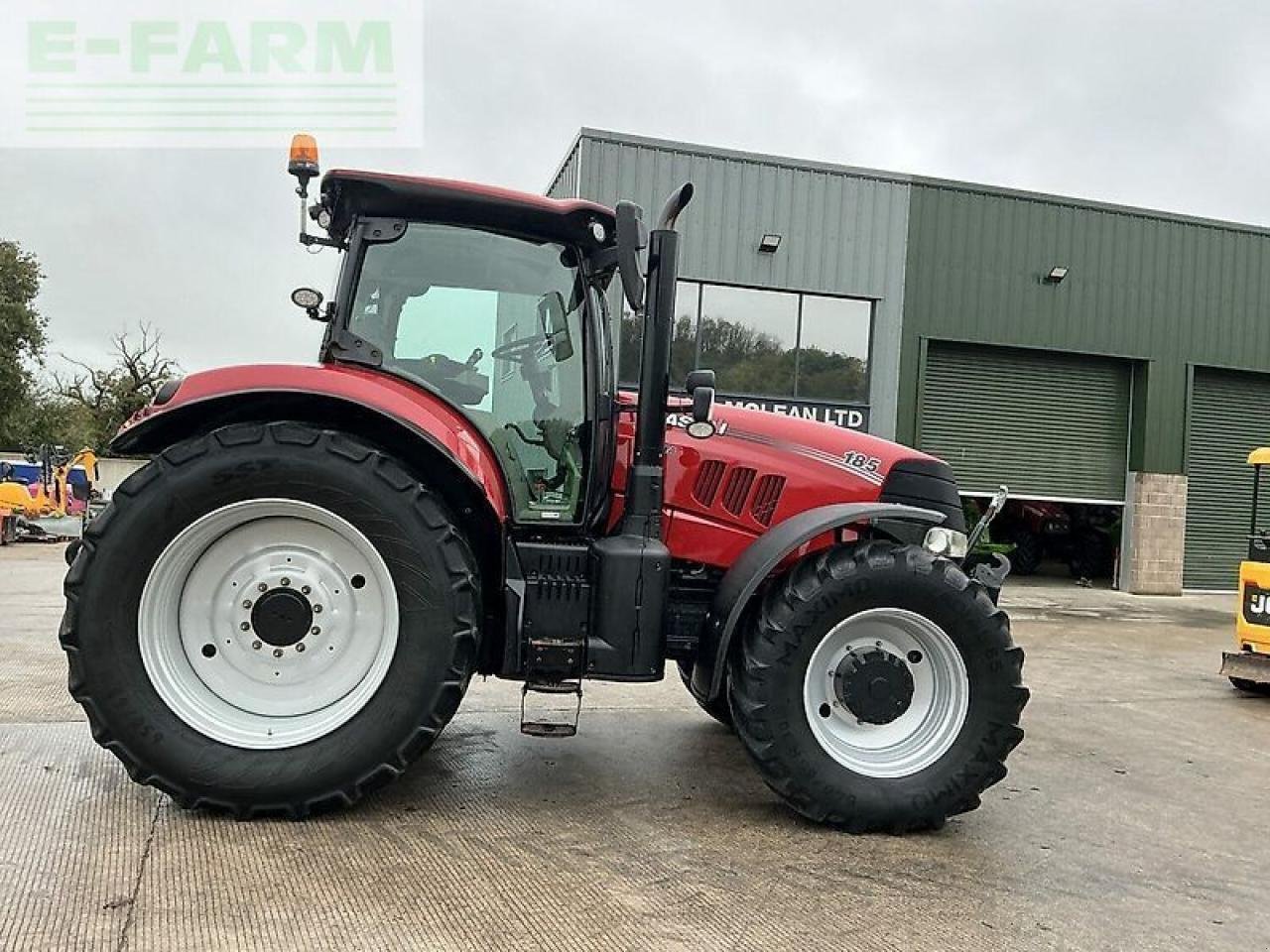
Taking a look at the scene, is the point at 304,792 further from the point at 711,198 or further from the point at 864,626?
the point at 711,198

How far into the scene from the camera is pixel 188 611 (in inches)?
140

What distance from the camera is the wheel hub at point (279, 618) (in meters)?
3.56

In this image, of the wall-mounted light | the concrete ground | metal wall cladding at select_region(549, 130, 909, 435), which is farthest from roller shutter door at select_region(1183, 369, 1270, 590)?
the concrete ground

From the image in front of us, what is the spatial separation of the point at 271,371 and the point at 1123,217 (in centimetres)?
1517

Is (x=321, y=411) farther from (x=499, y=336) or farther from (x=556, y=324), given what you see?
(x=556, y=324)

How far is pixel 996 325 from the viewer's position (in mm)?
14953

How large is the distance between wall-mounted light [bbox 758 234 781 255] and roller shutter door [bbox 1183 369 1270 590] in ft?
25.1

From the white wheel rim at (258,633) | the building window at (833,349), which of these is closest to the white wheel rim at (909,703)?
the white wheel rim at (258,633)

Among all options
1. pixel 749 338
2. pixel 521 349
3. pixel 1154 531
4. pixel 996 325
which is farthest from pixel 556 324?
pixel 1154 531

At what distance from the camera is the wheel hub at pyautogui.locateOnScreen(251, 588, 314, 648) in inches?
140

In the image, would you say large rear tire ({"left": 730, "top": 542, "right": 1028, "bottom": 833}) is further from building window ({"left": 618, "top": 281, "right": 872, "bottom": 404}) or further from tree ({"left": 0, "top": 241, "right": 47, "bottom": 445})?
tree ({"left": 0, "top": 241, "right": 47, "bottom": 445})

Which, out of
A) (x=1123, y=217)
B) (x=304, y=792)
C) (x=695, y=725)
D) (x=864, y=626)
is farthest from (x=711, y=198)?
(x=304, y=792)

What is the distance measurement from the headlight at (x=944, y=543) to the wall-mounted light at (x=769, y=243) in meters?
10.1

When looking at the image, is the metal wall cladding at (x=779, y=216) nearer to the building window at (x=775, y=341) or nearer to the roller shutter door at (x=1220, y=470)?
the building window at (x=775, y=341)
